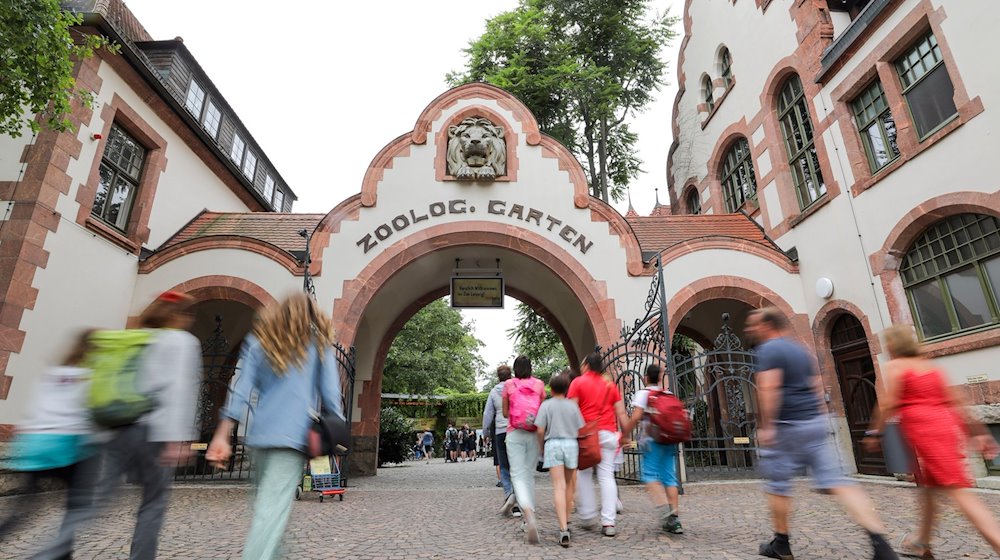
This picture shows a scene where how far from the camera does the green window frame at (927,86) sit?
799 cm

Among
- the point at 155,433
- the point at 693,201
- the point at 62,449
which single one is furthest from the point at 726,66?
the point at 62,449

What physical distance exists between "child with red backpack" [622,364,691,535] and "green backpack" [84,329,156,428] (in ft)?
13.0

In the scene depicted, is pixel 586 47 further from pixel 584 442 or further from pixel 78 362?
pixel 78 362

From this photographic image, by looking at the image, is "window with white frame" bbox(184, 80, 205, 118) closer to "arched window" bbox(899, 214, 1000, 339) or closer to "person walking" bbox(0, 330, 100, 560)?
"person walking" bbox(0, 330, 100, 560)

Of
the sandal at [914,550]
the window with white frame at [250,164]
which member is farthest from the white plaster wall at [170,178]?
the sandal at [914,550]

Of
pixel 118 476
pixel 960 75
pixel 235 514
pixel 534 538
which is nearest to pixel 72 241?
pixel 235 514

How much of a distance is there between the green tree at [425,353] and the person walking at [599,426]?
1871cm

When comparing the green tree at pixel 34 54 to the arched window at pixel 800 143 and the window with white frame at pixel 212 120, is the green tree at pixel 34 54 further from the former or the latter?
the arched window at pixel 800 143

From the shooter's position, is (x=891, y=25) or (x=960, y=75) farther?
(x=891, y=25)

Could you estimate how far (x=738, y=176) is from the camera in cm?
1429

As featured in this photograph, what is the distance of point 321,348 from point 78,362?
1338 millimetres

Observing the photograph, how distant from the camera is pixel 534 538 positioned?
458 cm

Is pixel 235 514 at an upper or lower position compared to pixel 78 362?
lower

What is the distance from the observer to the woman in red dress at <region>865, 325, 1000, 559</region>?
3.54 m
